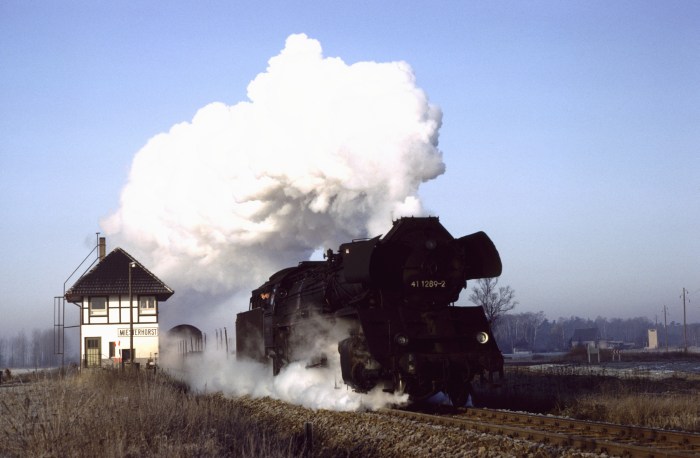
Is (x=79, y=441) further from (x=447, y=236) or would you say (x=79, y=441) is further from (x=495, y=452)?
(x=447, y=236)

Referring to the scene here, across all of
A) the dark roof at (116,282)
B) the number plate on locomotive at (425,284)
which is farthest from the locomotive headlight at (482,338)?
the dark roof at (116,282)

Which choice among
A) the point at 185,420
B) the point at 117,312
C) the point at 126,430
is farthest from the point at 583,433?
the point at 117,312

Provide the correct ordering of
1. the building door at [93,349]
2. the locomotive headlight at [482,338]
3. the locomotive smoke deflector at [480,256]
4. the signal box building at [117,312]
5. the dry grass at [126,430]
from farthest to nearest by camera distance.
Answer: the signal box building at [117,312] → the building door at [93,349] → the locomotive smoke deflector at [480,256] → the locomotive headlight at [482,338] → the dry grass at [126,430]

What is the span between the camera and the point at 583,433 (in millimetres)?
12039

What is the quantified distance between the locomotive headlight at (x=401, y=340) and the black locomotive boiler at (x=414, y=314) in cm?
2

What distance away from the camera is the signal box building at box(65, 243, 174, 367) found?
4662cm

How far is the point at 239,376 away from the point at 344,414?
11378mm

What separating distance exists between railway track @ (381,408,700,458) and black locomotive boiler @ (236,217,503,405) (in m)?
0.99

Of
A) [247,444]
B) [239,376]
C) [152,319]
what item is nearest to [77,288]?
[152,319]

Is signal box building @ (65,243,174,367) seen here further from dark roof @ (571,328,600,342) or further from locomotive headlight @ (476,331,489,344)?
dark roof @ (571,328,600,342)

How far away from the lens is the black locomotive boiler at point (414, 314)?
50.0 feet

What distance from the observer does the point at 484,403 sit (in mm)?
18375

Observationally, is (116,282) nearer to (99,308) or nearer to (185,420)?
(99,308)

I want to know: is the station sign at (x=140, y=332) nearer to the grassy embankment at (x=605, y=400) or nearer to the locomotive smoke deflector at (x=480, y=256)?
the grassy embankment at (x=605, y=400)
